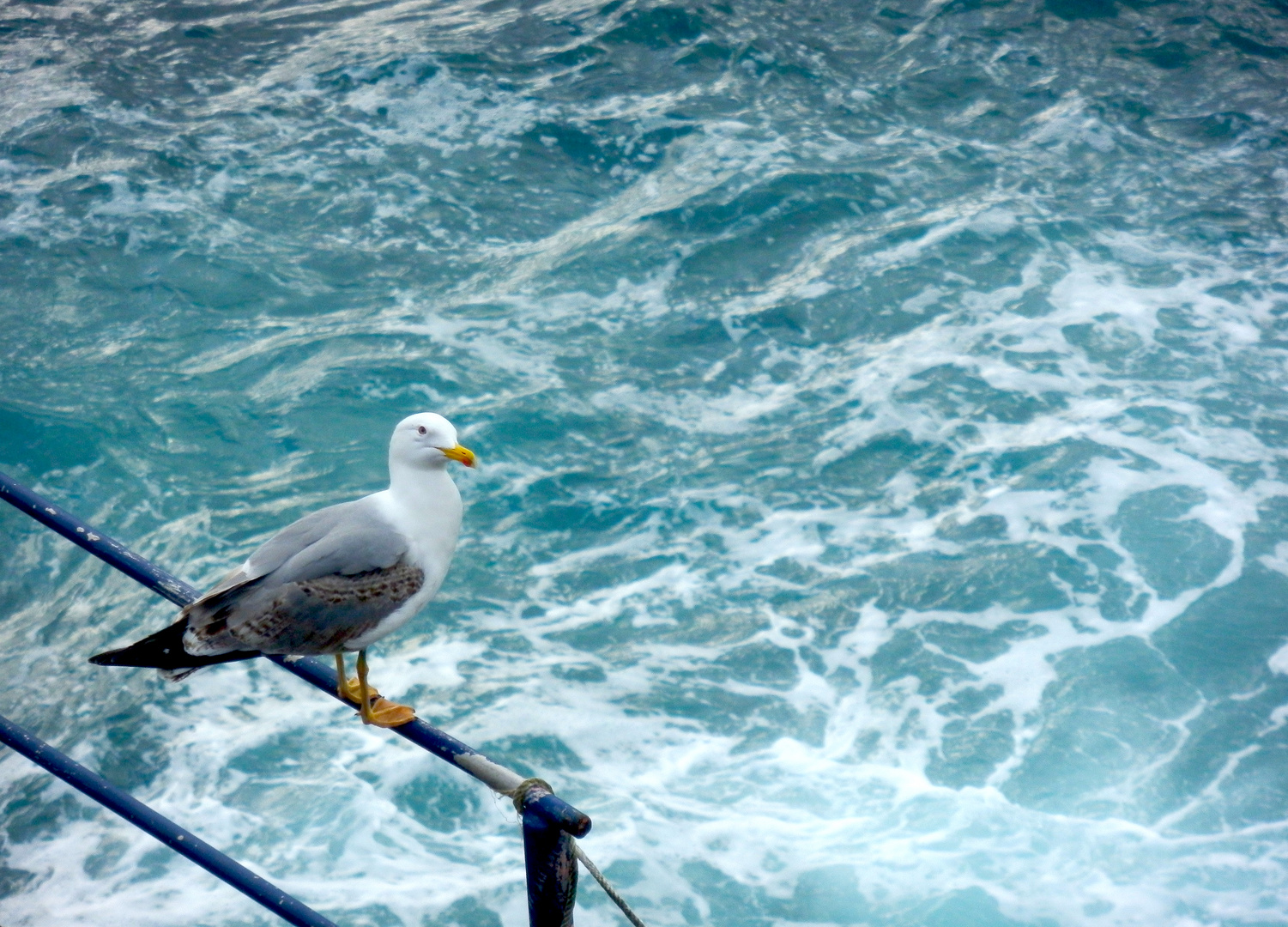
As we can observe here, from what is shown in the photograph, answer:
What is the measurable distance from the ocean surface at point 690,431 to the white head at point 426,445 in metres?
2.85

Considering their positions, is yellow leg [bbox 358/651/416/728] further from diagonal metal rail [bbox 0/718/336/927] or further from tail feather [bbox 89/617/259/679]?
diagonal metal rail [bbox 0/718/336/927]

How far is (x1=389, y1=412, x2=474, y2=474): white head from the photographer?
110 inches

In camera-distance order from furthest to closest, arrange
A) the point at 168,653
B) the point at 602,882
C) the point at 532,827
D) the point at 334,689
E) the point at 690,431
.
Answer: the point at 690,431 → the point at 168,653 → the point at 334,689 → the point at 602,882 → the point at 532,827

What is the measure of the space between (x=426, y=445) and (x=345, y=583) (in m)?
0.38

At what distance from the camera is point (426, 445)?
279 cm

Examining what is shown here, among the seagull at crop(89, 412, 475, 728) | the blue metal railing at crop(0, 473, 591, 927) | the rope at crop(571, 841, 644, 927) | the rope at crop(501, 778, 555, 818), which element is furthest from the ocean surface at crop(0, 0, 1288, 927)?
the rope at crop(501, 778, 555, 818)

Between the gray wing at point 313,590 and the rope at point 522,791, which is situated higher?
the rope at point 522,791

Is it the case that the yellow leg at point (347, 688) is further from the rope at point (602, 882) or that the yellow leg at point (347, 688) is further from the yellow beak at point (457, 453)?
the rope at point (602, 882)

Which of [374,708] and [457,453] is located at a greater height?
[457,453]

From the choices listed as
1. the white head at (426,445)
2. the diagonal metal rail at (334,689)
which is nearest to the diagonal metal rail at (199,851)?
the diagonal metal rail at (334,689)

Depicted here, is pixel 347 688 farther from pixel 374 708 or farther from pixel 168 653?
pixel 168 653

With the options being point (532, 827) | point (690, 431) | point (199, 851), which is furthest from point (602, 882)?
point (690, 431)

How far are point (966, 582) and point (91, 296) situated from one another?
256 inches

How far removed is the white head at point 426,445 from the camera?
278cm
